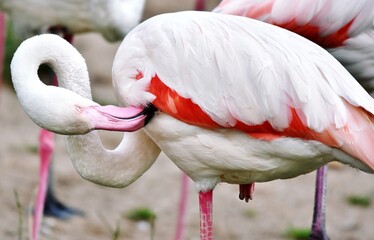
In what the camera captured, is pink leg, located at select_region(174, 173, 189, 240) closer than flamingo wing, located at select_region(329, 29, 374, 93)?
No

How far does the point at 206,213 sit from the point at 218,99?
0.43m

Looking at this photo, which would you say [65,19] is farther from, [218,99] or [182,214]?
[218,99]

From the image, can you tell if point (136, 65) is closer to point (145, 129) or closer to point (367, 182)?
point (145, 129)

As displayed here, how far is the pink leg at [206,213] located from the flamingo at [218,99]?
14mm

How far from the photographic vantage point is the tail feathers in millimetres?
2883

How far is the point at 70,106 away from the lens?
2900 millimetres

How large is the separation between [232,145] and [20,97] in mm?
649

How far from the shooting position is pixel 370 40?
349 cm

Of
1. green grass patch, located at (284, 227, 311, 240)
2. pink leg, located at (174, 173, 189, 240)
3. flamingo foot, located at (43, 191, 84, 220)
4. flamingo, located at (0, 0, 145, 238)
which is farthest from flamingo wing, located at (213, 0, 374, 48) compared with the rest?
flamingo foot, located at (43, 191, 84, 220)

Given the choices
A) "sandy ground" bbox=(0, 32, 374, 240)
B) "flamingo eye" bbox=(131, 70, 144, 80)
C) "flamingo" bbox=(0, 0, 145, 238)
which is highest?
"flamingo eye" bbox=(131, 70, 144, 80)

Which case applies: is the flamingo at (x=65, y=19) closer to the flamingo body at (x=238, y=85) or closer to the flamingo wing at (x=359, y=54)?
the flamingo wing at (x=359, y=54)

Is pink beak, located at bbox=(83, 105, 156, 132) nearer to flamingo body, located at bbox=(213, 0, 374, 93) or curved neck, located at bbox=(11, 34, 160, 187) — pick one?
curved neck, located at bbox=(11, 34, 160, 187)

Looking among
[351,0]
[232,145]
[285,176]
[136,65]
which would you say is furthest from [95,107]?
[351,0]

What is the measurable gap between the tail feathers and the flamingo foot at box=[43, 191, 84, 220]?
2.87 meters
